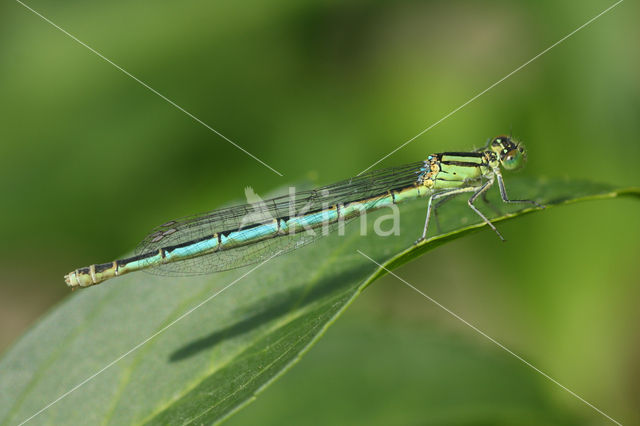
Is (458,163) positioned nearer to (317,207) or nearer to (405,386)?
(317,207)

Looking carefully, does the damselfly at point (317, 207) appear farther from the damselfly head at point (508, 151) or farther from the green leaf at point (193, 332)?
the green leaf at point (193, 332)

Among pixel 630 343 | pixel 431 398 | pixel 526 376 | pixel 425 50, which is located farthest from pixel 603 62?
pixel 431 398

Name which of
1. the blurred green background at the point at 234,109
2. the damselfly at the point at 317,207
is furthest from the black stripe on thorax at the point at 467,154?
the blurred green background at the point at 234,109

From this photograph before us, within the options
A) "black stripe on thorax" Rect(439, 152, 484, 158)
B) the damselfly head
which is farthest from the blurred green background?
"black stripe on thorax" Rect(439, 152, 484, 158)

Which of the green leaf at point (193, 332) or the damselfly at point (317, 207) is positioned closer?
the green leaf at point (193, 332)

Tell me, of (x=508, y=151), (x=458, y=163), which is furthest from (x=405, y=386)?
(x=508, y=151)

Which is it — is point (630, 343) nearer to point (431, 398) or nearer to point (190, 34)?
point (431, 398)

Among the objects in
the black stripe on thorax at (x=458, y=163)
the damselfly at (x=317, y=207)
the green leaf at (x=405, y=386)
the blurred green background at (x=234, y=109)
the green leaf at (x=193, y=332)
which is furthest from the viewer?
the blurred green background at (x=234, y=109)

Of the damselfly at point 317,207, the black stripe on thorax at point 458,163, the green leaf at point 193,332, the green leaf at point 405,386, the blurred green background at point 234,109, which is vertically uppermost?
the blurred green background at point 234,109
